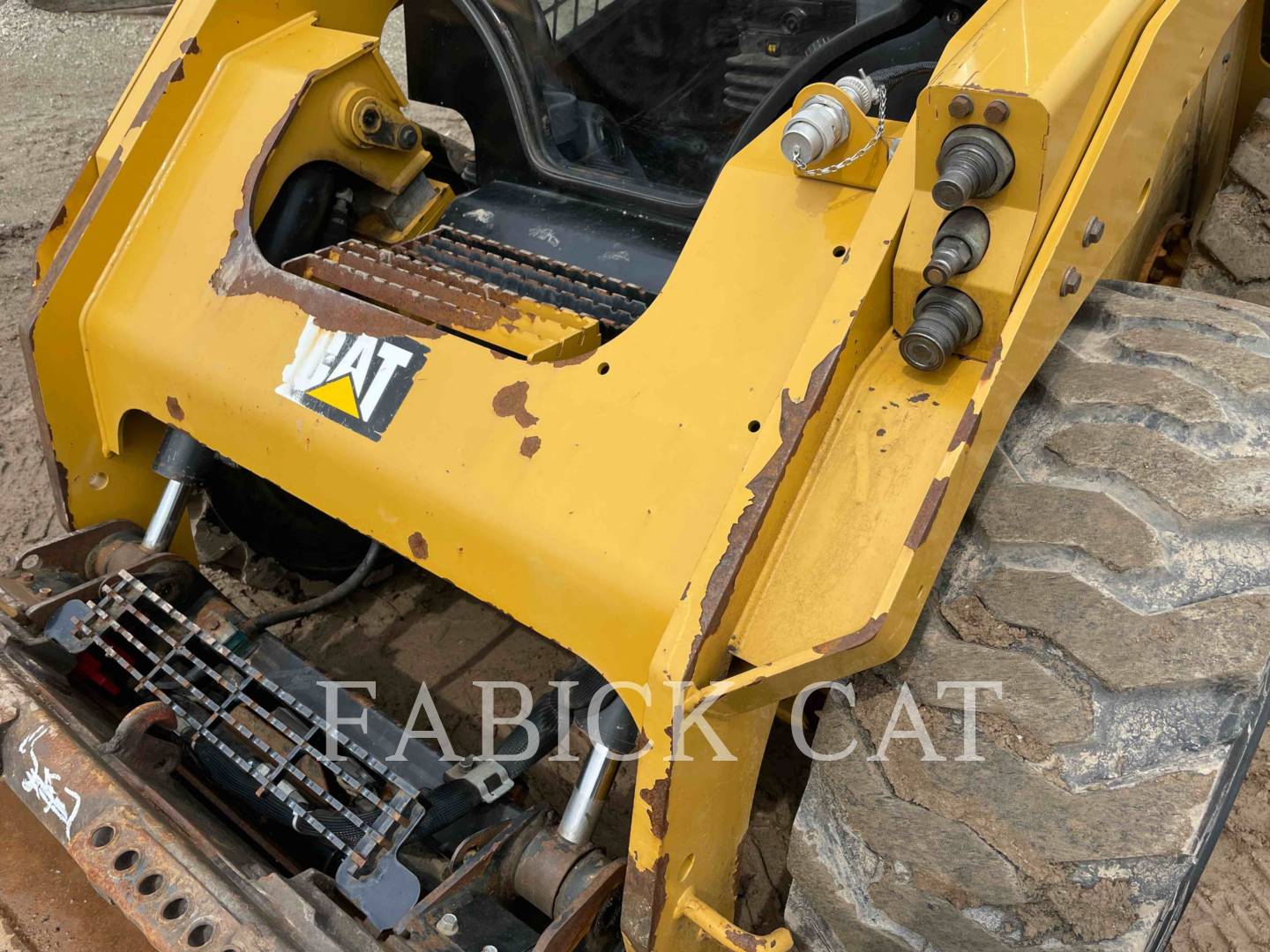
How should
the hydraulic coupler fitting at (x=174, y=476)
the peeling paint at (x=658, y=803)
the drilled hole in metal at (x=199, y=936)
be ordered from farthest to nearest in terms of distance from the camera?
the hydraulic coupler fitting at (x=174, y=476) → the drilled hole in metal at (x=199, y=936) → the peeling paint at (x=658, y=803)

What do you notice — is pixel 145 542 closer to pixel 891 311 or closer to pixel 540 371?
pixel 540 371

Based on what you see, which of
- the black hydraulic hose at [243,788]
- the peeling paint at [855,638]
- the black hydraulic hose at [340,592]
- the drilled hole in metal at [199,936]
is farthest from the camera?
the black hydraulic hose at [340,592]

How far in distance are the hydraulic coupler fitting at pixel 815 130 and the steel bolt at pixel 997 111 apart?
0.29 metres

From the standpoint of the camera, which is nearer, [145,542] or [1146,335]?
[1146,335]

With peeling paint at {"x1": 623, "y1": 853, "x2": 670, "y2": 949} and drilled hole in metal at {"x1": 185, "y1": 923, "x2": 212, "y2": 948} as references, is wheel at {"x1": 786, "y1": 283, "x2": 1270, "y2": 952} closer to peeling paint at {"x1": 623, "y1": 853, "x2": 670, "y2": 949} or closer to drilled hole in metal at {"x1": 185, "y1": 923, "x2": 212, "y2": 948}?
peeling paint at {"x1": 623, "y1": 853, "x2": 670, "y2": 949}

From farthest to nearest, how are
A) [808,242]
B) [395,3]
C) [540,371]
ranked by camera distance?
[395,3]
[540,371]
[808,242]

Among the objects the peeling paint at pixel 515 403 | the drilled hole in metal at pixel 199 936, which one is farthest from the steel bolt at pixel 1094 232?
the drilled hole in metal at pixel 199 936

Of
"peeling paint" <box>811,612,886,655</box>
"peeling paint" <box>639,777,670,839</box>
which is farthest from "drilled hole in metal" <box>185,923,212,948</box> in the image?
"peeling paint" <box>811,612,886,655</box>

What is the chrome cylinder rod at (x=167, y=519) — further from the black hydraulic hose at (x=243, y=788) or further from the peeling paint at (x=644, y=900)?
the peeling paint at (x=644, y=900)

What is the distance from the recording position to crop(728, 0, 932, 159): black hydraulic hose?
1842 millimetres

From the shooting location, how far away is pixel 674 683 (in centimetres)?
124

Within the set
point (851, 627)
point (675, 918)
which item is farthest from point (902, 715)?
point (675, 918)

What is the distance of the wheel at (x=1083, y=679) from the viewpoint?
116 cm

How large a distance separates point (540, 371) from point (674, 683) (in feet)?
1.92
